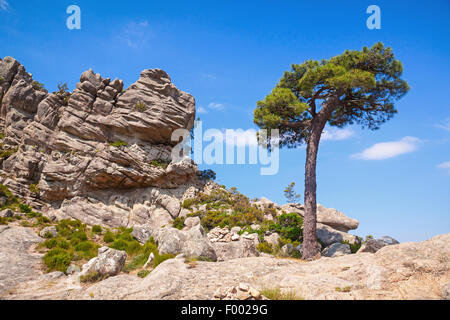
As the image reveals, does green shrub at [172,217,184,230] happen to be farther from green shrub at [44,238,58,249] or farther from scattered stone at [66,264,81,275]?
scattered stone at [66,264,81,275]

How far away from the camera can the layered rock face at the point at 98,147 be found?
24.8 m

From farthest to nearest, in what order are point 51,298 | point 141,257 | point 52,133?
point 52,133 < point 141,257 < point 51,298

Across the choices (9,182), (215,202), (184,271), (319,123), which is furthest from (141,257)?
(9,182)

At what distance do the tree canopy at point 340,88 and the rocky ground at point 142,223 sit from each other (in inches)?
320

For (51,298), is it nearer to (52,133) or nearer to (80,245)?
(80,245)

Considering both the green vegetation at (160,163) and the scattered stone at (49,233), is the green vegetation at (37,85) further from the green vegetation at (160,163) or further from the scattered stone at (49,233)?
the scattered stone at (49,233)

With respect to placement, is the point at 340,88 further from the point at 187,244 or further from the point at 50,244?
the point at 50,244

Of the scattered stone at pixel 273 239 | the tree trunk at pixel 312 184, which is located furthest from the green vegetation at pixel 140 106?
the scattered stone at pixel 273 239

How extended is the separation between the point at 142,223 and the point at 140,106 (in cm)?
1302

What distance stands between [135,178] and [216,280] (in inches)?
837

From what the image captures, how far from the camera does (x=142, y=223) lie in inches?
954

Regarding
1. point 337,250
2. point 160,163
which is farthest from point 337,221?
point 160,163

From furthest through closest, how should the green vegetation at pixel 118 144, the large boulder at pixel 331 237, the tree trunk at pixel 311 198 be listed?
1. the green vegetation at pixel 118 144
2. the large boulder at pixel 331 237
3. the tree trunk at pixel 311 198
